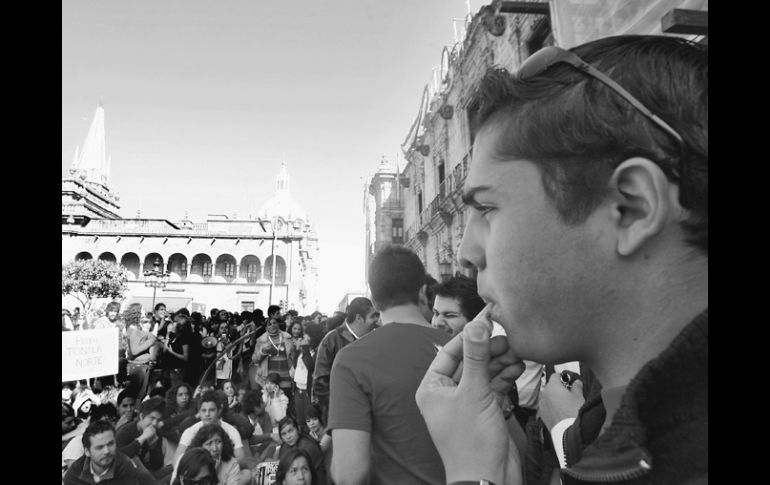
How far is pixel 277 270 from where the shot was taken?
41.2 m

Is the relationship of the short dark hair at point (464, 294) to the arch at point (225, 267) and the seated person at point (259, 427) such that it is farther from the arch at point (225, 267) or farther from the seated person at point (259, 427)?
the arch at point (225, 267)

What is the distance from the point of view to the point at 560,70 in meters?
0.83

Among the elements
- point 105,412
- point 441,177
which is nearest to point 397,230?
point 441,177

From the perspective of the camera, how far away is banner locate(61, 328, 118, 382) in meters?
6.20

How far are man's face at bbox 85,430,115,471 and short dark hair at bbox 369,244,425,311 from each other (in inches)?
123

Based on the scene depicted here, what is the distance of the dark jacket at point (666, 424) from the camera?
624mm

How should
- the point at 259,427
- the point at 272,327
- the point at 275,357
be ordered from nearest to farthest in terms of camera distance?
the point at 259,427
the point at 275,357
the point at 272,327

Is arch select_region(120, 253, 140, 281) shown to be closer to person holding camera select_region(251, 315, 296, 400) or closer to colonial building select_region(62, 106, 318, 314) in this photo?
colonial building select_region(62, 106, 318, 314)

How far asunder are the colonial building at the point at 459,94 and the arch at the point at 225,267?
15832 mm

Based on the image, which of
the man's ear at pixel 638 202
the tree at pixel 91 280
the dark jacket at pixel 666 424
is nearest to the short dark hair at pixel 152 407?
the dark jacket at pixel 666 424

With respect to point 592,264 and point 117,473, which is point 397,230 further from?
point 592,264

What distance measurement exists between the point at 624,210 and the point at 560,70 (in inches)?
11.6

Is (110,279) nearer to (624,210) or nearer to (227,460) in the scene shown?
(227,460)

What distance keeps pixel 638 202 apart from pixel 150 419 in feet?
19.8
